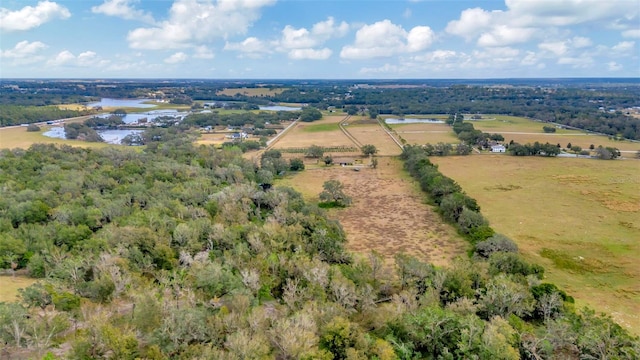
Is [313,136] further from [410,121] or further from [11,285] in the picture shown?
[11,285]

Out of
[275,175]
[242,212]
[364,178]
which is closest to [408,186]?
[364,178]

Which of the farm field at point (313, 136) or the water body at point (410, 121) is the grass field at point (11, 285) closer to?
the farm field at point (313, 136)

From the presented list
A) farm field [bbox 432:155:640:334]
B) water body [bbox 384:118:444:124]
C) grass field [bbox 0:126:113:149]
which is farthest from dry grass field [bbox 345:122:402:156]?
grass field [bbox 0:126:113:149]

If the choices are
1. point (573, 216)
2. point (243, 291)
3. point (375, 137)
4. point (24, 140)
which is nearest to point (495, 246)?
point (573, 216)

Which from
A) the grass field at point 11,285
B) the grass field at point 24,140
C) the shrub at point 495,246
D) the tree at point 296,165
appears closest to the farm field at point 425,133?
the tree at point 296,165

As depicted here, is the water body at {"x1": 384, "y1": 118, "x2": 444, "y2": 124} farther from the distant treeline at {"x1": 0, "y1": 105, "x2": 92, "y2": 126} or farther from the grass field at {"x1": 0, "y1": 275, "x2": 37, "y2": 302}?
the grass field at {"x1": 0, "y1": 275, "x2": 37, "y2": 302}

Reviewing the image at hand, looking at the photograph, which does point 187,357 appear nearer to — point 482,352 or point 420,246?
point 482,352

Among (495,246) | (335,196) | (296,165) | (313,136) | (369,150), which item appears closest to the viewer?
(495,246)
